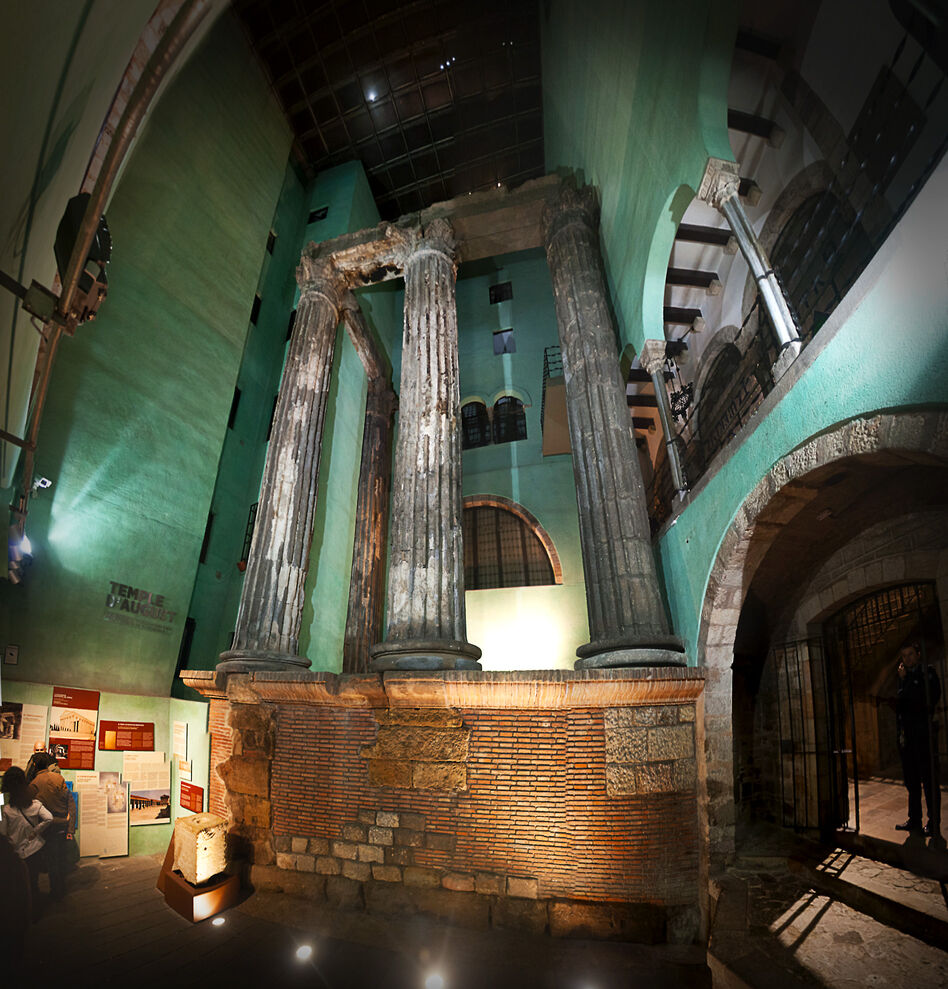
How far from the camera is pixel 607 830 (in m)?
3.83

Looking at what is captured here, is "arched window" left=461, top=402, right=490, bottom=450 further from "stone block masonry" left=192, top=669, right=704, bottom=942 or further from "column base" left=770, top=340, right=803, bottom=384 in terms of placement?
"column base" left=770, top=340, right=803, bottom=384

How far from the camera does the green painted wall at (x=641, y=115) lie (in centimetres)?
460

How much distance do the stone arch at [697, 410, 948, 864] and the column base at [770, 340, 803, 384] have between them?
670mm

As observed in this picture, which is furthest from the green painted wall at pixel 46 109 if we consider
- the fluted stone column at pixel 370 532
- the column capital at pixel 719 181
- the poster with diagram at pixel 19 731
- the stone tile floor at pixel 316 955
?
the fluted stone column at pixel 370 532

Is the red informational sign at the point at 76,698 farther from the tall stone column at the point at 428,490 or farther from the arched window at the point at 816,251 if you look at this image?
the arched window at the point at 816,251

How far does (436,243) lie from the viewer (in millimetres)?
7871

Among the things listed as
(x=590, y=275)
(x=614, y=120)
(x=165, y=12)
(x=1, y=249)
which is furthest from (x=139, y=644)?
(x=614, y=120)

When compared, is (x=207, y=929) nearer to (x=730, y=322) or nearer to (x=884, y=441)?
(x=884, y=441)

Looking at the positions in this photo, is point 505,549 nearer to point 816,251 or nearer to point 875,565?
point 875,565

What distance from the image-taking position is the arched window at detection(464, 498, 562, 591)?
35.1ft

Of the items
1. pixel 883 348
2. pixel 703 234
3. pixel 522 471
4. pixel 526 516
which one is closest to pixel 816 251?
pixel 703 234

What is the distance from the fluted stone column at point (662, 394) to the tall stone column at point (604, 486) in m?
0.73

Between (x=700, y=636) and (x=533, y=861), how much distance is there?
8.76 feet

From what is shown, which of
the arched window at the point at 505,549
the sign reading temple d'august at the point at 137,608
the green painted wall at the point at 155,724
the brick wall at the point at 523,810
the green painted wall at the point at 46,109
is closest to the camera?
the green painted wall at the point at 46,109
